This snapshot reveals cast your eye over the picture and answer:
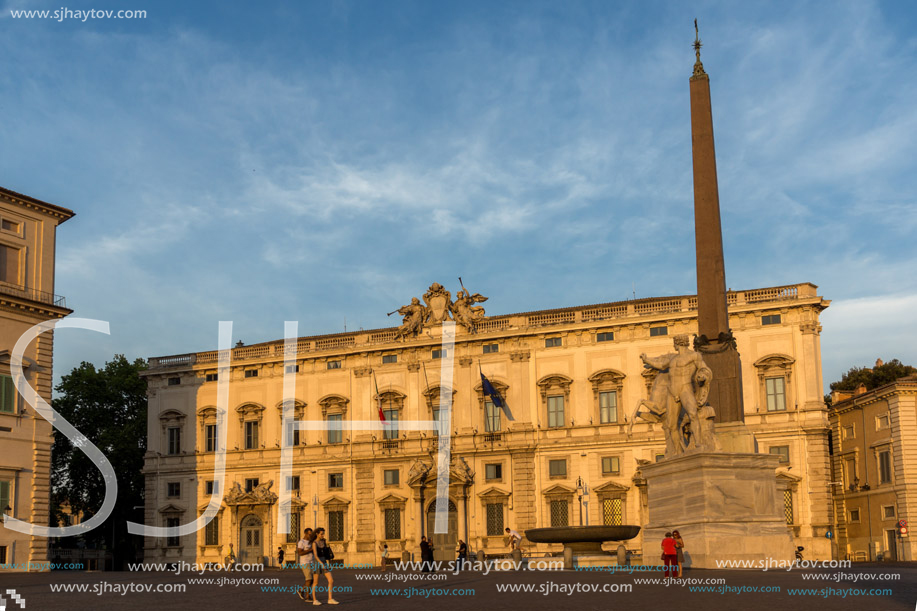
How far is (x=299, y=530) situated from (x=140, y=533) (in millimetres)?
13946

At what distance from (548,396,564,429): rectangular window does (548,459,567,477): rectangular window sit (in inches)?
71.2

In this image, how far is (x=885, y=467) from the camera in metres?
49.6

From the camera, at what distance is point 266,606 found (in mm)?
16625

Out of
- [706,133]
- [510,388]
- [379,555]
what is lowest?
[379,555]

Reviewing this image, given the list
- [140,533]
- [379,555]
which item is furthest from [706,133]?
[140,533]

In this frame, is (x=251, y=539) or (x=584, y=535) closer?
(x=584, y=535)

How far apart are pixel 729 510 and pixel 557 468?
29.2 metres

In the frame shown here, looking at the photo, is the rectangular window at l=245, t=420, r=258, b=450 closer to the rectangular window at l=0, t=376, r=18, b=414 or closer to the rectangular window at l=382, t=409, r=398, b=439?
the rectangular window at l=382, t=409, r=398, b=439

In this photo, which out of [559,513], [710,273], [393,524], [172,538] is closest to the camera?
[710,273]

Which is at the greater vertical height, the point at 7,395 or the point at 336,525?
the point at 7,395

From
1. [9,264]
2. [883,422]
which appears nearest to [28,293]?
[9,264]

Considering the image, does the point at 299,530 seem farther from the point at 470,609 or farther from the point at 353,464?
the point at 470,609

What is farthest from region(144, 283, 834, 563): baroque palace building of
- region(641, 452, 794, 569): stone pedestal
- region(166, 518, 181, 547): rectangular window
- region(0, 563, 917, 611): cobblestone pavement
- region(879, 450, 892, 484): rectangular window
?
region(0, 563, 917, 611): cobblestone pavement

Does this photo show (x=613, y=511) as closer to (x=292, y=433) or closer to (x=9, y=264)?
(x=292, y=433)
